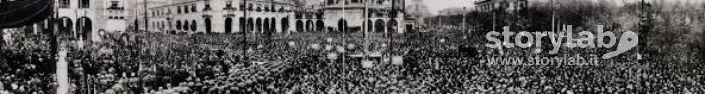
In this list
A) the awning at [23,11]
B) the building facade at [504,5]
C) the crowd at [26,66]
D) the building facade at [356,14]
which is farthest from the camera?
the building facade at [504,5]

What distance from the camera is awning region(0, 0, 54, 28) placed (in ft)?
26.5

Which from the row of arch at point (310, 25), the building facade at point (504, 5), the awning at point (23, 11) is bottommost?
the row of arch at point (310, 25)

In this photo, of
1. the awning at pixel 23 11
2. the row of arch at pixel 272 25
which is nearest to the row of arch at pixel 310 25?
the row of arch at pixel 272 25

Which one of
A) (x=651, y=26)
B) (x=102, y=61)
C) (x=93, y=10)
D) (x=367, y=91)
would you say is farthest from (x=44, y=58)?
(x=651, y=26)

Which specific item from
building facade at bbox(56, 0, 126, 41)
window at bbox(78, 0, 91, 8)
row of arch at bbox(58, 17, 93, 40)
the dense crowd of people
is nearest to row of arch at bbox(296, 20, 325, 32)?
building facade at bbox(56, 0, 126, 41)

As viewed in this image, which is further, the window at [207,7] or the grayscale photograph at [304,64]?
the window at [207,7]

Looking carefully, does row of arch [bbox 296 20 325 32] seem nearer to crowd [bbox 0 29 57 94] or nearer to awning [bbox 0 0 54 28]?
crowd [bbox 0 29 57 94]

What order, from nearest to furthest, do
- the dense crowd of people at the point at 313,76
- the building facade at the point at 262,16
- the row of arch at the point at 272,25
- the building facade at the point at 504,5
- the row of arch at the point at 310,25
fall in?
the dense crowd of people at the point at 313,76 → the building facade at the point at 262,16 → the row of arch at the point at 272,25 → the row of arch at the point at 310,25 → the building facade at the point at 504,5

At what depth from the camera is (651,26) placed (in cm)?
2214

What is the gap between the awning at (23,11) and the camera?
8.08 meters

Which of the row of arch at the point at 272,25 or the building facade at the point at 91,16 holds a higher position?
the building facade at the point at 91,16

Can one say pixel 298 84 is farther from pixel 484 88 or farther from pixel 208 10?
pixel 208 10

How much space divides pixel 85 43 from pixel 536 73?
28.7 feet

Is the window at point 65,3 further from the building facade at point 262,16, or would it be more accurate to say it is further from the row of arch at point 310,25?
the row of arch at point 310,25
